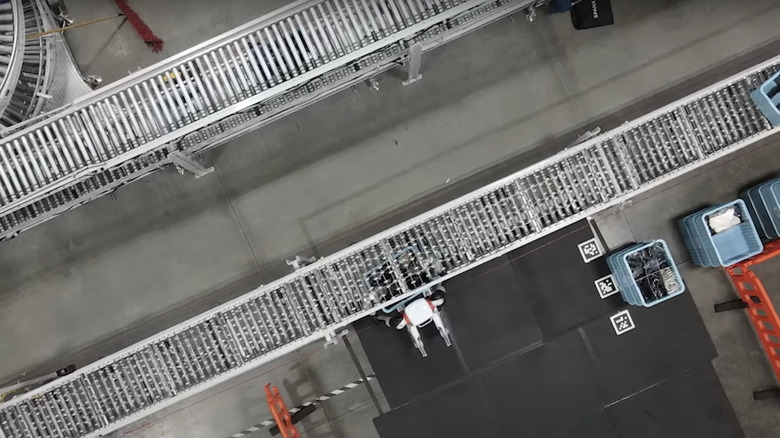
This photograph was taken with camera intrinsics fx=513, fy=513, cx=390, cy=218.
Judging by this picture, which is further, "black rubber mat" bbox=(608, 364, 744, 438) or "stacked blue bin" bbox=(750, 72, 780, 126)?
"black rubber mat" bbox=(608, 364, 744, 438)

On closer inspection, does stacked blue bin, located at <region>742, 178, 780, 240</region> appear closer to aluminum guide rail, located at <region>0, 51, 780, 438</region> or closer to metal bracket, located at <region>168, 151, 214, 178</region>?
aluminum guide rail, located at <region>0, 51, 780, 438</region>

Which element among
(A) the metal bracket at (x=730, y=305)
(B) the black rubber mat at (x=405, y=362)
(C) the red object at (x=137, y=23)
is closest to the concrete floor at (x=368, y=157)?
(B) the black rubber mat at (x=405, y=362)

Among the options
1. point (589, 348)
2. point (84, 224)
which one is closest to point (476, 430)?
point (589, 348)

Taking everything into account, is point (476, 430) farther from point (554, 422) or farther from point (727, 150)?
point (727, 150)

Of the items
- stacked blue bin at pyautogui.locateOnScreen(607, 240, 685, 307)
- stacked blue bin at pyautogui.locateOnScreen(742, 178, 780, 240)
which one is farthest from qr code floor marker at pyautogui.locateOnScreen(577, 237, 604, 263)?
stacked blue bin at pyautogui.locateOnScreen(742, 178, 780, 240)

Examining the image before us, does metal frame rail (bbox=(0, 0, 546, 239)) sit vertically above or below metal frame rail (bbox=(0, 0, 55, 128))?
below
